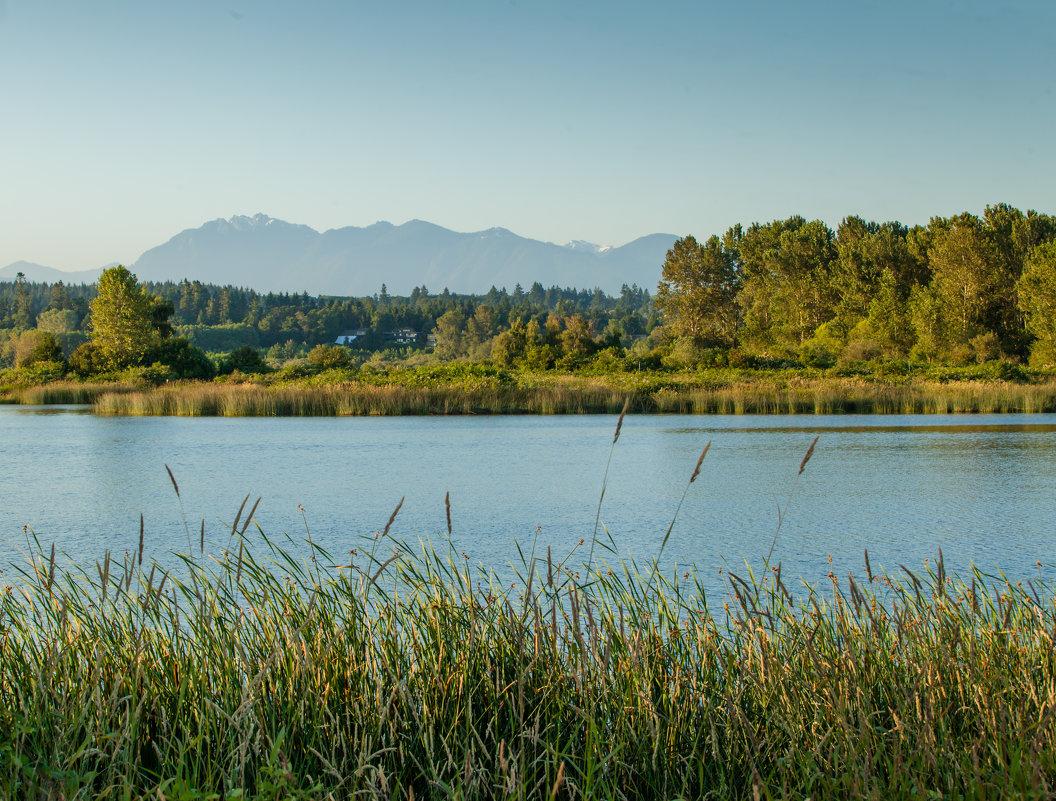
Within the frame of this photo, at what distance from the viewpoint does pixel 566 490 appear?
9844 millimetres

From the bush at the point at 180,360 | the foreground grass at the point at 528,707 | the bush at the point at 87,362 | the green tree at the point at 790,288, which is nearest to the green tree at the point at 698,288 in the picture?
the green tree at the point at 790,288

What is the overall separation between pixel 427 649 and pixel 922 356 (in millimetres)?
41634

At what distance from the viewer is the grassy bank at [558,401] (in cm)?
2377

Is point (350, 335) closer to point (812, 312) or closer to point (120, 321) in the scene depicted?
point (120, 321)

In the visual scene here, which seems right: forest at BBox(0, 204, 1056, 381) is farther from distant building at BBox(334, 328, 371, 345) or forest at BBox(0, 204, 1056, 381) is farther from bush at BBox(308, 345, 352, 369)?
distant building at BBox(334, 328, 371, 345)

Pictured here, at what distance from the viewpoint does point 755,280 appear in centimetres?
5425

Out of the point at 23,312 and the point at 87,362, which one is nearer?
the point at 87,362

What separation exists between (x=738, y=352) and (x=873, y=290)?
12.9m

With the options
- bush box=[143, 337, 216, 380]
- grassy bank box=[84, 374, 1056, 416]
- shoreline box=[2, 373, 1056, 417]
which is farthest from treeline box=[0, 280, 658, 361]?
grassy bank box=[84, 374, 1056, 416]

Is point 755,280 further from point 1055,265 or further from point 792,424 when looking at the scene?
point 792,424

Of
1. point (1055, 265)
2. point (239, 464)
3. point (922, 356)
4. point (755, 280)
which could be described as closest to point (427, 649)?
point (239, 464)

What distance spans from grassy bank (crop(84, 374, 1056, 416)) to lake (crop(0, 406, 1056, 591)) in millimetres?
5031

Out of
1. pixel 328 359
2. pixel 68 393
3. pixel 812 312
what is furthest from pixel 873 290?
pixel 68 393

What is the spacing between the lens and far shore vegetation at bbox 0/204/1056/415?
2452cm
